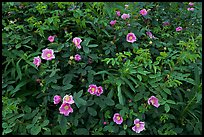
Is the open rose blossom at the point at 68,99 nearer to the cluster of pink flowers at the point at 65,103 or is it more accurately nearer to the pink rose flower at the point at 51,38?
the cluster of pink flowers at the point at 65,103

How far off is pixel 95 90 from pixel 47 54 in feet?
1.07

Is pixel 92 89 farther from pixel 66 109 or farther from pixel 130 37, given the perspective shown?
pixel 130 37

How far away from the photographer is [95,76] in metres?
1.70

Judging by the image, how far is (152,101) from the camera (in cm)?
158

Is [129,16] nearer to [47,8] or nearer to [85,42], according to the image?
[85,42]

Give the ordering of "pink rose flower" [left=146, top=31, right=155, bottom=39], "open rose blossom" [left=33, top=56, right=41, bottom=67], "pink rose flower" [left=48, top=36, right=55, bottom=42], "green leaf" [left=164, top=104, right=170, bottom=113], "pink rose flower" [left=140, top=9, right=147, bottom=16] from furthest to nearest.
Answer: "pink rose flower" [left=140, top=9, right=147, bottom=16] → "pink rose flower" [left=146, top=31, right=155, bottom=39] → "pink rose flower" [left=48, top=36, right=55, bottom=42] → "open rose blossom" [left=33, top=56, right=41, bottom=67] → "green leaf" [left=164, top=104, right=170, bottom=113]

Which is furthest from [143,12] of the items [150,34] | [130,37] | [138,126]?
[138,126]

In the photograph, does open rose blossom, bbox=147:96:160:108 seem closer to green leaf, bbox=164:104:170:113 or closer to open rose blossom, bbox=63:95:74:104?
green leaf, bbox=164:104:170:113

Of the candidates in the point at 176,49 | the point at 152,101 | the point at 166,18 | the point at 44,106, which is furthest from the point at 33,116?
the point at 166,18

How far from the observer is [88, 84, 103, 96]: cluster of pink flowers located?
1.59 meters

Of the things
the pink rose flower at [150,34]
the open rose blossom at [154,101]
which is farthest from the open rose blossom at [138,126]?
the pink rose flower at [150,34]

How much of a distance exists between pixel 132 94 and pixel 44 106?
458mm

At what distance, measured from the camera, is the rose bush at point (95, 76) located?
5.18 feet

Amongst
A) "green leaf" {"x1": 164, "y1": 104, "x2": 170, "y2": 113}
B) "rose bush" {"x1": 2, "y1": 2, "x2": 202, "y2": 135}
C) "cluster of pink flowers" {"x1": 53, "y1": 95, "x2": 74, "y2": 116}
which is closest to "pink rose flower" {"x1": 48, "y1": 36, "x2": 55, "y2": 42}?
"rose bush" {"x1": 2, "y1": 2, "x2": 202, "y2": 135}
